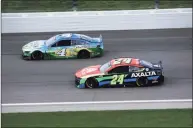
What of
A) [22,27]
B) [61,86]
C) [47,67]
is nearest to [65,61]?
[47,67]

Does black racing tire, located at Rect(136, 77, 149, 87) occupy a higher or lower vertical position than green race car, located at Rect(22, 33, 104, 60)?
lower

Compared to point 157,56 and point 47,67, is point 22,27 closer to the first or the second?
point 47,67

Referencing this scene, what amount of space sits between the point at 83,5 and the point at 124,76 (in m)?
9.52

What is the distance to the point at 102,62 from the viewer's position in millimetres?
20969

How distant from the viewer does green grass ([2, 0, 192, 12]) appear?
26294mm

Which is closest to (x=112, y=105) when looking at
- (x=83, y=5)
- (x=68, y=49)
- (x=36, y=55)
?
(x=68, y=49)

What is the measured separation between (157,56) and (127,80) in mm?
3932

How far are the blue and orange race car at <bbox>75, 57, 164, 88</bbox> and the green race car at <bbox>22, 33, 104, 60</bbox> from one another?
3.64 m

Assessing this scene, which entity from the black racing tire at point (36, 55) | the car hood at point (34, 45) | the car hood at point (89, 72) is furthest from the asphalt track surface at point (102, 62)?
the car hood at point (34, 45)

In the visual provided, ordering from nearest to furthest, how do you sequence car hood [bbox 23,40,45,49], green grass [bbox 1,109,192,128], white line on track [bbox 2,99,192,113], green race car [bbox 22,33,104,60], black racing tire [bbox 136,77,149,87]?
1. green grass [bbox 1,109,192,128]
2. white line on track [bbox 2,99,192,113]
3. black racing tire [bbox 136,77,149,87]
4. green race car [bbox 22,33,104,60]
5. car hood [bbox 23,40,45,49]

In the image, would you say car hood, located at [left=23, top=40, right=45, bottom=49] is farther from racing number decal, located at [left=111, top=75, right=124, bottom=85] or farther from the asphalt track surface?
racing number decal, located at [left=111, top=75, right=124, bottom=85]

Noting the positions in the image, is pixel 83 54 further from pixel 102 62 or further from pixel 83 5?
pixel 83 5

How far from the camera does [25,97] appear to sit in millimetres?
17031

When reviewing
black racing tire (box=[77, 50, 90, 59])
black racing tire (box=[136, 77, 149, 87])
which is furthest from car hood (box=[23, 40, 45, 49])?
black racing tire (box=[136, 77, 149, 87])
